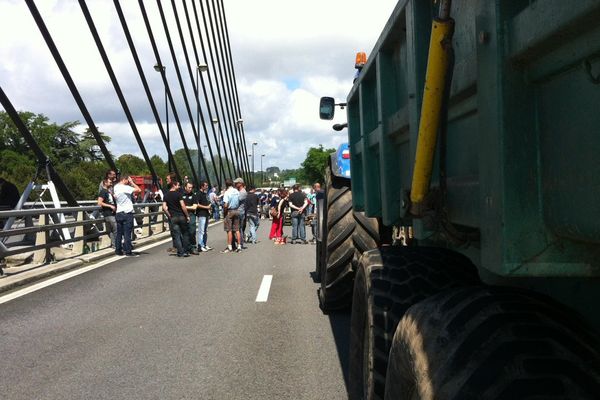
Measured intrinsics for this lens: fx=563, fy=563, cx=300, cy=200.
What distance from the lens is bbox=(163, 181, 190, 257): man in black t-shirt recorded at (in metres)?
12.6

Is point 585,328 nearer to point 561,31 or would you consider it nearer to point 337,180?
point 561,31

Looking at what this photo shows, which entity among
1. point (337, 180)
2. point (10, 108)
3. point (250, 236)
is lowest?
point (250, 236)

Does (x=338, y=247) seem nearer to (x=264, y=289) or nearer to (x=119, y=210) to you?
(x=264, y=289)

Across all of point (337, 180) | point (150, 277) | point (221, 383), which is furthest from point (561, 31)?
point (150, 277)

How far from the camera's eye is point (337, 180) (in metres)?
5.79

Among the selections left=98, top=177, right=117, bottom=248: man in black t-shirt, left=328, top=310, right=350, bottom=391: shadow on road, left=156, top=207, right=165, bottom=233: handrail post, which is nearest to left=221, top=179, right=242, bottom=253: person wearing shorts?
left=98, top=177, right=117, bottom=248: man in black t-shirt

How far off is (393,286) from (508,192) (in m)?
1.24

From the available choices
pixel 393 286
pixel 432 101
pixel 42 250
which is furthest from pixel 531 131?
pixel 42 250

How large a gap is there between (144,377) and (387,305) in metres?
2.41

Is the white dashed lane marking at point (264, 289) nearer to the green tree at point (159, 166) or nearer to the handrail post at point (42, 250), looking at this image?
the handrail post at point (42, 250)

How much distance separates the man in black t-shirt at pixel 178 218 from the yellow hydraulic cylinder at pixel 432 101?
11086 mm

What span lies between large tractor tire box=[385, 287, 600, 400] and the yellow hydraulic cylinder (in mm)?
393

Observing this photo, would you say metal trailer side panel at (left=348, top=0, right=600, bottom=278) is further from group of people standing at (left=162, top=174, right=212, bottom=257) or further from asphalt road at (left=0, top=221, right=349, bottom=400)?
group of people standing at (left=162, top=174, right=212, bottom=257)

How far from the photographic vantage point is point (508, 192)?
4.41ft
